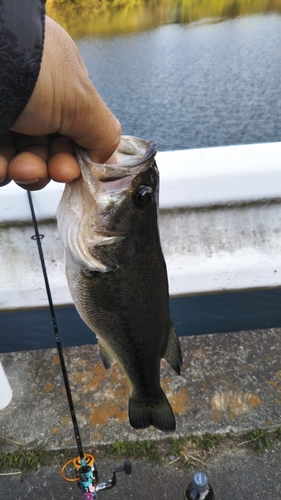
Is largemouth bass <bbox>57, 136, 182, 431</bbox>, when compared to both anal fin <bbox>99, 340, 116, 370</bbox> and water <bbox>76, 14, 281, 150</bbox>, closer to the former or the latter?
anal fin <bbox>99, 340, 116, 370</bbox>

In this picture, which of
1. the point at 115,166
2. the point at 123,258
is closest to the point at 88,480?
the point at 123,258

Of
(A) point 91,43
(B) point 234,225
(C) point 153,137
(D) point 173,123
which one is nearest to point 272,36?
(A) point 91,43

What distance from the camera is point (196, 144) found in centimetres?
643

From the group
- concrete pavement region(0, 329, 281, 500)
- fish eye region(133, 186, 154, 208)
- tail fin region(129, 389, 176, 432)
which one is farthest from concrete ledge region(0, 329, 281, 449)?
fish eye region(133, 186, 154, 208)

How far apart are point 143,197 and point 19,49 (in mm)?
594

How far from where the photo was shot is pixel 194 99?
8742mm

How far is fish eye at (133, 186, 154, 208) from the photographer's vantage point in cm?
135

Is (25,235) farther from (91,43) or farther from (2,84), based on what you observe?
(91,43)

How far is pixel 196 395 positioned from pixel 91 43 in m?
16.9

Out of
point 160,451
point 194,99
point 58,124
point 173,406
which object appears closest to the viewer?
point 58,124

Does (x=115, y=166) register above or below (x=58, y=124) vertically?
below

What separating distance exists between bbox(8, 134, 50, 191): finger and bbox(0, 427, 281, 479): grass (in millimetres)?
1704

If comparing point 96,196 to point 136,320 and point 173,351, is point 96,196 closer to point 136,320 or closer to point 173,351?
point 136,320

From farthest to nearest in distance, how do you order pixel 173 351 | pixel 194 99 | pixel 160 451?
pixel 194 99 → pixel 160 451 → pixel 173 351
